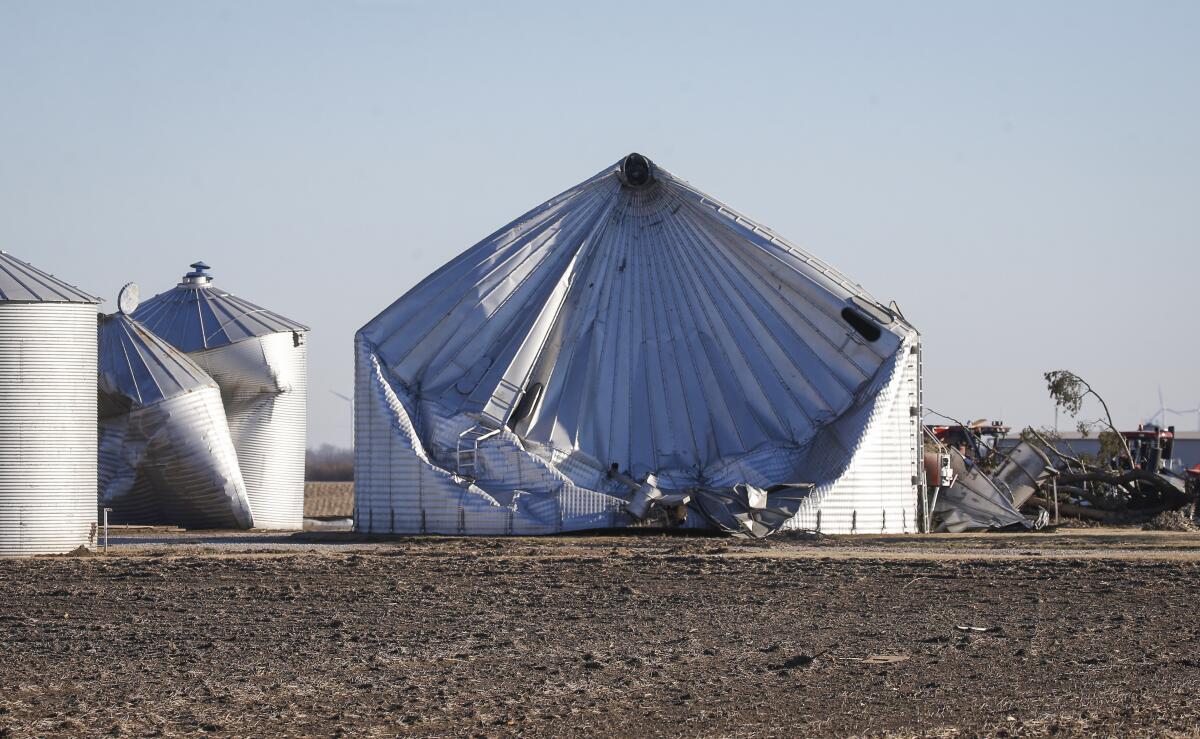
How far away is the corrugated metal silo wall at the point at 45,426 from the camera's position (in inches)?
1238

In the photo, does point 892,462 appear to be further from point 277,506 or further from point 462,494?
point 277,506

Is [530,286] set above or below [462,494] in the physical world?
above

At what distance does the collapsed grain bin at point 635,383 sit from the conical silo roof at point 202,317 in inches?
285

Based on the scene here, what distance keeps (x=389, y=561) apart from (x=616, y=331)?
1297cm

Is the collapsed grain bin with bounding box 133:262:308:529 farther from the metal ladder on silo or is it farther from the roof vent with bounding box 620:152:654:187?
the roof vent with bounding box 620:152:654:187

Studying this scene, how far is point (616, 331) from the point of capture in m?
42.8

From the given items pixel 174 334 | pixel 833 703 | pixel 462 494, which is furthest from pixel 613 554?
pixel 174 334

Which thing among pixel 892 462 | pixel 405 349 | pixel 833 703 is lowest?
pixel 833 703

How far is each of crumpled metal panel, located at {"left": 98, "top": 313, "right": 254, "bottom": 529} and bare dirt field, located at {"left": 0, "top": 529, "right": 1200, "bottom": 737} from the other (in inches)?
395

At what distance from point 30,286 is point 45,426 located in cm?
269

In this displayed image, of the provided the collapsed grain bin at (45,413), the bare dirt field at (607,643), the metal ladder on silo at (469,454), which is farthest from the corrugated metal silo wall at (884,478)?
the collapsed grain bin at (45,413)

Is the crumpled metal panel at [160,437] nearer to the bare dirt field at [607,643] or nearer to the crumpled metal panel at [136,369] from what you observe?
the crumpled metal panel at [136,369]

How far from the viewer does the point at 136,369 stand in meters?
43.1

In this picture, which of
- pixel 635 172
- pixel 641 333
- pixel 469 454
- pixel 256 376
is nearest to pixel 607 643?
pixel 469 454
